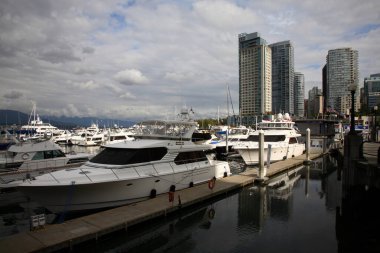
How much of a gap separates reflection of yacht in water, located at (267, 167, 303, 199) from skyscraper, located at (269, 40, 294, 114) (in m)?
124

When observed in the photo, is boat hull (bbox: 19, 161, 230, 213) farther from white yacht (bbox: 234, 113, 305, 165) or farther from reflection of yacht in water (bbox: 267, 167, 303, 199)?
white yacht (bbox: 234, 113, 305, 165)

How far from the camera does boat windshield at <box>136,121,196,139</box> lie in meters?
17.9

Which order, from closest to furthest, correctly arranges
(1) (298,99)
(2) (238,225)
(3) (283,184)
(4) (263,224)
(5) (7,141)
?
(2) (238,225) → (4) (263,224) → (3) (283,184) → (5) (7,141) → (1) (298,99)

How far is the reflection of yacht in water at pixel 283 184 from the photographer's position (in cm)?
1801

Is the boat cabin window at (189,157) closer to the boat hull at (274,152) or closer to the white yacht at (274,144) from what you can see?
the boat hull at (274,152)

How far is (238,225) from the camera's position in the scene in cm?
1283

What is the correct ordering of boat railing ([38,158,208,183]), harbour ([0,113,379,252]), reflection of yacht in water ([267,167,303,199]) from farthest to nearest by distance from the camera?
reflection of yacht in water ([267,167,303,199]) → boat railing ([38,158,208,183]) → harbour ([0,113,379,252])

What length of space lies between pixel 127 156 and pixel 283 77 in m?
150

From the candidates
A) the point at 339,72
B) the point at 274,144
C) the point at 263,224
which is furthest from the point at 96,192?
the point at 339,72

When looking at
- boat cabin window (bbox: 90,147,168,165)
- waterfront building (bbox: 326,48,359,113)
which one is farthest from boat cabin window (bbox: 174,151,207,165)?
waterfront building (bbox: 326,48,359,113)

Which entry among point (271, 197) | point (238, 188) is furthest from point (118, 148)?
point (271, 197)

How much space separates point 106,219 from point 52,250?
2657mm

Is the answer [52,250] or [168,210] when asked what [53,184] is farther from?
[168,210]

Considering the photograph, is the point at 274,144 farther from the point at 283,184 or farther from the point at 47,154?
the point at 47,154
